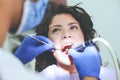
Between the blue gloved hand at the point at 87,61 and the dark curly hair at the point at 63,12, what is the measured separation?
73 mm

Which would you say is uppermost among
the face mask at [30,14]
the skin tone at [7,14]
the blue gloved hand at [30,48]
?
the skin tone at [7,14]

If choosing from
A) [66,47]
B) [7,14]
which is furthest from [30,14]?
[66,47]

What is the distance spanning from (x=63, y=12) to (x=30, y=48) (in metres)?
0.23

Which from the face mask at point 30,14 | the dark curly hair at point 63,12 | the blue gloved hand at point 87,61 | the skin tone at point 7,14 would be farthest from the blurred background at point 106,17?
the skin tone at point 7,14

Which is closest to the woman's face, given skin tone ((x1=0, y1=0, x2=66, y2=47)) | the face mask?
the face mask

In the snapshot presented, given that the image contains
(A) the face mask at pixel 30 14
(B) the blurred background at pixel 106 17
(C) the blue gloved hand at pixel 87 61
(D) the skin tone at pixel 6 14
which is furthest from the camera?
(B) the blurred background at pixel 106 17

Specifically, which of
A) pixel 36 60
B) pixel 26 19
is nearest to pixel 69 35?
pixel 36 60

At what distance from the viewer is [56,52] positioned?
150 centimetres

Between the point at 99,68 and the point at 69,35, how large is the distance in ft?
0.67

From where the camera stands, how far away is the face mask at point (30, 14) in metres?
0.90

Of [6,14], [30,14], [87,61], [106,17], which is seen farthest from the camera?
[106,17]

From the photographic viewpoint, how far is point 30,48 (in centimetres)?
152

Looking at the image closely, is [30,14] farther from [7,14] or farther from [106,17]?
[106,17]

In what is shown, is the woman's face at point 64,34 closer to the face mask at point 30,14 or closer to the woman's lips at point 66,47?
the woman's lips at point 66,47
